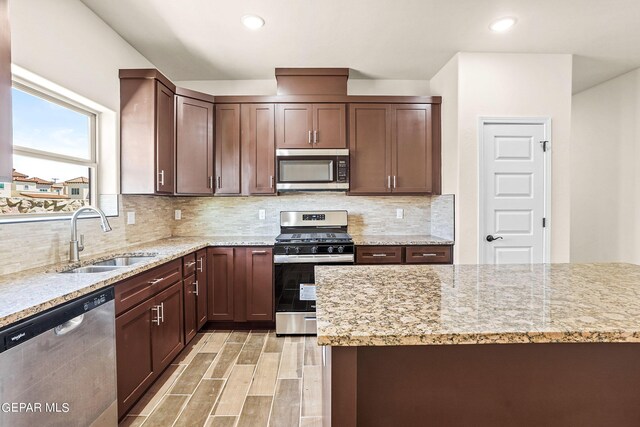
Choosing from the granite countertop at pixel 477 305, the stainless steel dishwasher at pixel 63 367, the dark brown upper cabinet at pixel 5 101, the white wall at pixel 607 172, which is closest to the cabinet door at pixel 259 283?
the stainless steel dishwasher at pixel 63 367

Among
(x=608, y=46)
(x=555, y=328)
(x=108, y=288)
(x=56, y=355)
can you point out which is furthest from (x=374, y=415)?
(x=608, y=46)

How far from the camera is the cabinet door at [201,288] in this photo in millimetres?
2893

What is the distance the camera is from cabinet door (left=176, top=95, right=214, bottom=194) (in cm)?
306

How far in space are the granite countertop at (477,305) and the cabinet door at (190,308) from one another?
63.4 inches

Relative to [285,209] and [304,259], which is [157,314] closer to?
[304,259]

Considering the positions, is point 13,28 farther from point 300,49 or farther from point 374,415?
point 374,415

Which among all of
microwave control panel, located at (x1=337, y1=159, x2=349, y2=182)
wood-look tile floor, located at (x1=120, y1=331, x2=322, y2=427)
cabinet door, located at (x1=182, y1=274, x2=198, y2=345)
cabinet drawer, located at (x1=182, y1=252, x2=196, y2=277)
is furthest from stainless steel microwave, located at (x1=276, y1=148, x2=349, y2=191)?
wood-look tile floor, located at (x1=120, y1=331, x2=322, y2=427)

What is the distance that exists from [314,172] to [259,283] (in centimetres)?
126

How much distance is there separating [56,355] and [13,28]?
1.78 m

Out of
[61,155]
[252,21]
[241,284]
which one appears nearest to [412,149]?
[252,21]

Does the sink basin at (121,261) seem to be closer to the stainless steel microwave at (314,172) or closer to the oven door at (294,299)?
the oven door at (294,299)

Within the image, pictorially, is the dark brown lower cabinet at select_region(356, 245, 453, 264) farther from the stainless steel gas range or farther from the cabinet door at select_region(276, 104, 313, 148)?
the cabinet door at select_region(276, 104, 313, 148)

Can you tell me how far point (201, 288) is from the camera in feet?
9.70

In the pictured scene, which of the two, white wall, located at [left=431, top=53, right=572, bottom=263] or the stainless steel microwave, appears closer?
white wall, located at [left=431, top=53, right=572, bottom=263]
